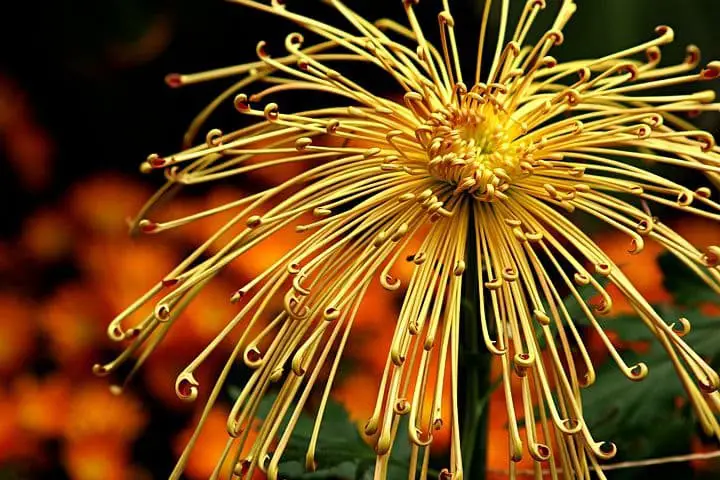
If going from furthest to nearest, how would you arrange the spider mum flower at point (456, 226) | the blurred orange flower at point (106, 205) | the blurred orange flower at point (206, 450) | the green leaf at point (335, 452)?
the blurred orange flower at point (106, 205) → the blurred orange flower at point (206, 450) → the green leaf at point (335, 452) → the spider mum flower at point (456, 226)

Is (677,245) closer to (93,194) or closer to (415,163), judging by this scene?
(415,163)

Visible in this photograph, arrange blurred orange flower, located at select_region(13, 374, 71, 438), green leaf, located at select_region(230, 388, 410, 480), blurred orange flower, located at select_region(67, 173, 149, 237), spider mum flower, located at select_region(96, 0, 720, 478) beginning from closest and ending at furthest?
spider mum flower, located at select_region(96, 0, 720, 478) → green leaf, located at select_region(230, 388, 410, 480) → blurred orange flower, located at select_region(13, 374, 71, 438) → blurred orange flower, located at select_region(67, 173, 149, 237)

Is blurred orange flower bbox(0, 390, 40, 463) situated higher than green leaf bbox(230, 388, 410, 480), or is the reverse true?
blurred orange flower bbox(0, 390, 40, 463)

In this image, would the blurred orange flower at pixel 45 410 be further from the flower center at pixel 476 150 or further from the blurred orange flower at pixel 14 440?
the flower center at pixel 476 150

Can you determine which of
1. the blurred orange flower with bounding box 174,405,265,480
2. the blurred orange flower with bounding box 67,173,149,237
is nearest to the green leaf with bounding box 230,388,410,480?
the blurred orange flower with bounding box 174,405,265,480

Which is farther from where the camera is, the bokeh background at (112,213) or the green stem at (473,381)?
the bokeh background at (112,213)

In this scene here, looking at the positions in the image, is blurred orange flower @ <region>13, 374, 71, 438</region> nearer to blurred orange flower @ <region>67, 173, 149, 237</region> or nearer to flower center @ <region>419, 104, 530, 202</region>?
blurred orange flower @ <region>67, 173, 149, 237</region>

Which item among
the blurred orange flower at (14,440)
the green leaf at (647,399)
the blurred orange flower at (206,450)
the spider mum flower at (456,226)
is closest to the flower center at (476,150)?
the spider mum flower at (456,226)

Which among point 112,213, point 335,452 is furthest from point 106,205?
point 335,452
